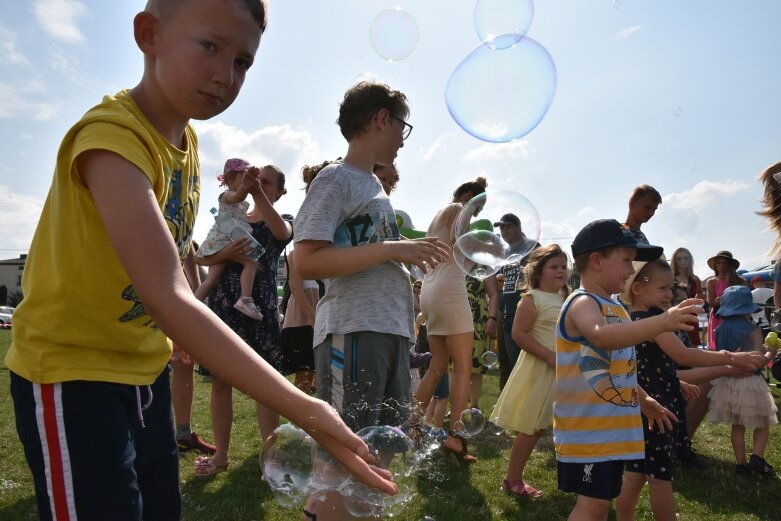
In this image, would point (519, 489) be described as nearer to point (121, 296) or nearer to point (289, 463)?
point (289, 463)

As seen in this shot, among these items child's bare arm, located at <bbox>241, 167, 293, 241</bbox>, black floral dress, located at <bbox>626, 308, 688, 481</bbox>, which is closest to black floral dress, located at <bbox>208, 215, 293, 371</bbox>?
child's bare arm, located at <bbox>241, 167, 293, 241</bbox>

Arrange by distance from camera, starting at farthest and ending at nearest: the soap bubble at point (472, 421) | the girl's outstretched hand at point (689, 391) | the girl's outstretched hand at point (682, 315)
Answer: the soap bubble at point (472, 421), the girl's outstretched hand at point (689, 391), the girl's outstretched hand at point (682, 315)

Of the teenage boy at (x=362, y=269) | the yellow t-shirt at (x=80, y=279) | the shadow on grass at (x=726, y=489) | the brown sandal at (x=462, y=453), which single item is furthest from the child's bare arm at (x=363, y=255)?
the shadow on grass at (x=726, y=489)

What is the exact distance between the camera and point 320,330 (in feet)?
8.80

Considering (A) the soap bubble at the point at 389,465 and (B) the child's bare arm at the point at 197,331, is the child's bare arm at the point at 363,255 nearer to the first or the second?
(A) the soap bubble at the point at 389,465

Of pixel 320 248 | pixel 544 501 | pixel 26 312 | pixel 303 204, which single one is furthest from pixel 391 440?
pixel 544 501

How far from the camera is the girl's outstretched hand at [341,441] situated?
3.67ft

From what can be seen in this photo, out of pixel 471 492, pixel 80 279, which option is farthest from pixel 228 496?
pixel 80 279

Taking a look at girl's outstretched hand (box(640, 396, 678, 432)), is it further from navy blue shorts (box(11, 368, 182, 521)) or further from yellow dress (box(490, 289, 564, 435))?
navy blue shorts (box(11, 368, 182, 521))

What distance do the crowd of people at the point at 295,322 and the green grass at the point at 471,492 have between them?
190 mm

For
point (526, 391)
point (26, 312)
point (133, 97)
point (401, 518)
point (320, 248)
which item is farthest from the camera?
point (526, 391)

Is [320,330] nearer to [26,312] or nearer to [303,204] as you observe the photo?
[303,204]

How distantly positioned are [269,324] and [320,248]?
74.7 inches

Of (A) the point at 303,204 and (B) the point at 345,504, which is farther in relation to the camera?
(A) the point at 303,204
